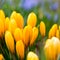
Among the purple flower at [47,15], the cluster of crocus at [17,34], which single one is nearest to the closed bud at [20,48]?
the cluster of crocus at [17,34]

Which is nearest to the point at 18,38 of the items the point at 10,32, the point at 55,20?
the point at 10,32

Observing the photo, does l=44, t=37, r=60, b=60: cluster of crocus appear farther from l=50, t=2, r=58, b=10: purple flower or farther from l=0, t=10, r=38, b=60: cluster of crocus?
l=50, t=2, r=58, b=10: purple flower

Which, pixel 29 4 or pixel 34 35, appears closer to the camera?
pixel 34 35

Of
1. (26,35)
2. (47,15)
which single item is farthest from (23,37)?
(47,15)

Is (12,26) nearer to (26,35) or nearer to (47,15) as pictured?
(26,35)

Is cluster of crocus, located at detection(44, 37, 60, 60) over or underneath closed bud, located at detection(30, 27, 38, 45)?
underneath

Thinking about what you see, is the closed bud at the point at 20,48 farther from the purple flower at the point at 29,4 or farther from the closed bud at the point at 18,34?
the purple flower at the point at 29,4

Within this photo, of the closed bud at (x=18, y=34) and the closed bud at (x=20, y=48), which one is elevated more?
the closed bud at (x=18, y=34)

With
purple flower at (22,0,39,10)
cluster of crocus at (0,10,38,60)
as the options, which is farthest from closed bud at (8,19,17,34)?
purple flower at (22,0,39,10)

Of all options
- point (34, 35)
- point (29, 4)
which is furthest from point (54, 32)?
point (29, 4)

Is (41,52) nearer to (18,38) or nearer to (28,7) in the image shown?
(18,38)
